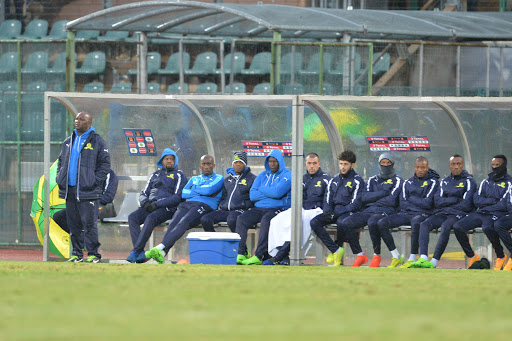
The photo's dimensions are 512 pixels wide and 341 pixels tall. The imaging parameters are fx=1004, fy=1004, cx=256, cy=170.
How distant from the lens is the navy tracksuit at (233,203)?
12.6 m

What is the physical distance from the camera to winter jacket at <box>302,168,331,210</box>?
12562 mm

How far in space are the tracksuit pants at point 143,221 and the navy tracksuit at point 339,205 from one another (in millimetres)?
1974

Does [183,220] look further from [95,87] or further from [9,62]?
[95,87]

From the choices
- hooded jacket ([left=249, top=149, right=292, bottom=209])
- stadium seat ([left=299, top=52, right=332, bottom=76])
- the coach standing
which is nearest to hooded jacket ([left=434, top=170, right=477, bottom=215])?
hooded jacket ([left=249, top=149, right=292, bottom=209])

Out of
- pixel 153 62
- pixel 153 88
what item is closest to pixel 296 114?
pixel 153 88

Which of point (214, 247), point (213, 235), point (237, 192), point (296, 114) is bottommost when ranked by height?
point (214, 247)

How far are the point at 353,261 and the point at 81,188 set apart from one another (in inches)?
152

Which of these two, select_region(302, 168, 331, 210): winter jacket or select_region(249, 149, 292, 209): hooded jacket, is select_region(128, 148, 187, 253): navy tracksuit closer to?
select_region(249, 149, 292, 209): hooded jacket

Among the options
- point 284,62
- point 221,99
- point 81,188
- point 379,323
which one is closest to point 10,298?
point 379,323

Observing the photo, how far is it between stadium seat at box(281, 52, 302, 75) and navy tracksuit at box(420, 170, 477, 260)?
360 cm

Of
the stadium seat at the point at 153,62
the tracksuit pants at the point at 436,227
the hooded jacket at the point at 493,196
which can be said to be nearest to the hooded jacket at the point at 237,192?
the tracksuit pants at the point at 436,227

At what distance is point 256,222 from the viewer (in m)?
12.5

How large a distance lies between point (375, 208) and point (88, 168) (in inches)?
137

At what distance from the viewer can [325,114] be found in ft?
42.9
